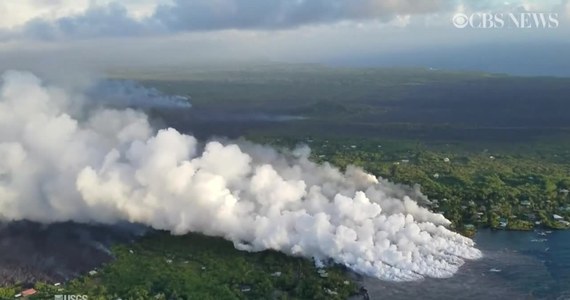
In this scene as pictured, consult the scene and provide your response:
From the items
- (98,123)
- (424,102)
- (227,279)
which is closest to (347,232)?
(227,279)

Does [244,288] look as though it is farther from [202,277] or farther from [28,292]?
[28,292]

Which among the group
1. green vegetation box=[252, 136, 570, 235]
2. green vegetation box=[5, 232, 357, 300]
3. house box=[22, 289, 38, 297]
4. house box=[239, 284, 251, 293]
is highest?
green vegetation box=[252, 136, 570, 235]

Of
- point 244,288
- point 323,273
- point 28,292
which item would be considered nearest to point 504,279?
point 323,273

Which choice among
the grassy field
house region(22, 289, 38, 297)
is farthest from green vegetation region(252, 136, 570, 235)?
house region(22, 289, 38, 297)

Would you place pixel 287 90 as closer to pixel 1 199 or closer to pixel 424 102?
pixel 424 102

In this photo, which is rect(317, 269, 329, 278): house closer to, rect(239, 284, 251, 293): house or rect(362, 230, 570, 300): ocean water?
rect(362, 230, 570, 300): ocean water

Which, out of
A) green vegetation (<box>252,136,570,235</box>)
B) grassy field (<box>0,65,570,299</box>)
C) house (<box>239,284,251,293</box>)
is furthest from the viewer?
green vegetation (<box>252,136,570,235</box>)

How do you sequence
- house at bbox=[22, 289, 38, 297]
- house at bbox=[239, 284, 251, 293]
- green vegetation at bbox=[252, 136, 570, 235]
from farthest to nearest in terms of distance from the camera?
1. green vegetation at bbox=[252, 136, 570, 235]
2. house at bbox=[239, 284, 251, 293]
3. house at bbox=[22, 289, 38, 297]

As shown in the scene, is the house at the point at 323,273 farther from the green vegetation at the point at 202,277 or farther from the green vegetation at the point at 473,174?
the green vegetation at the point at 473,174
